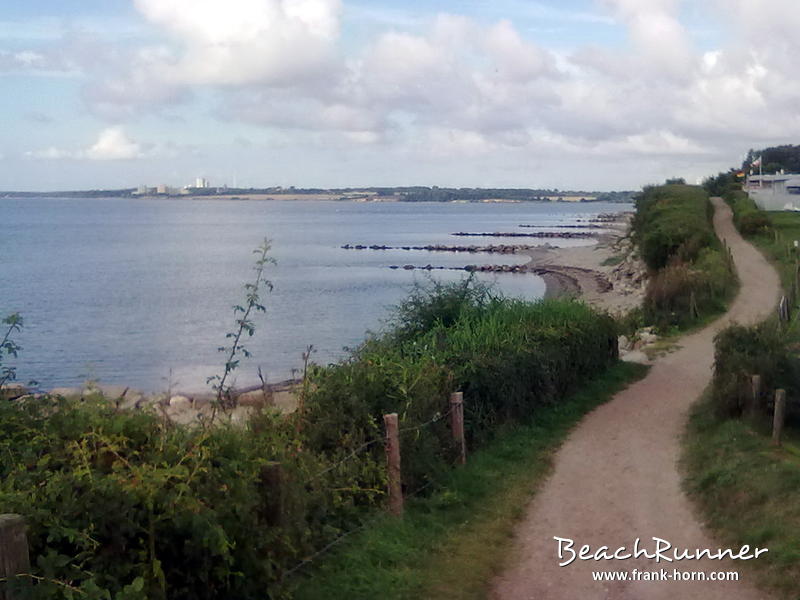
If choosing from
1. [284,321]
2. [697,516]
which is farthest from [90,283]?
[697,516]

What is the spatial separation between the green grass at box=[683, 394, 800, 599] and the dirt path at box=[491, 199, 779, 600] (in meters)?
0.22

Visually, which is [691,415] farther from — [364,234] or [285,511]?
[364,234]

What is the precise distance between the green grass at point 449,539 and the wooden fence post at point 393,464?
173mm

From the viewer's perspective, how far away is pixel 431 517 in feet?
32.9

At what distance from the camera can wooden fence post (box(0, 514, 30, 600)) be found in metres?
4.77

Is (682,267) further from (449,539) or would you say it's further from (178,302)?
(178,302)

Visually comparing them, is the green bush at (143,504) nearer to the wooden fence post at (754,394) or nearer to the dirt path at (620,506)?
the dirt path at (620,506)

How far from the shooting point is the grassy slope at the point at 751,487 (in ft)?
27.9

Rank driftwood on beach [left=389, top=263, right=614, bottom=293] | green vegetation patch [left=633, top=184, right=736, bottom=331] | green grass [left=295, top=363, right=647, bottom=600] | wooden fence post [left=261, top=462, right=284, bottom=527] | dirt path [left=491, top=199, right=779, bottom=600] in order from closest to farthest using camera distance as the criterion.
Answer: wooden fence post [left=261, top=462, right=284, bottom=527]
green grass [left=295, top=363, right=647, bottom=600]
dirt path [left=491, top=199, right=779, bottom=600]
green vegetation patch [left=633, top=184, right=736, bottom=331]
driftwood on beach [left=389, top=263, right=614, bottom=293]

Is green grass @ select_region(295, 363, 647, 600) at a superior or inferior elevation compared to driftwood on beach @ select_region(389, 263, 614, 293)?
superior

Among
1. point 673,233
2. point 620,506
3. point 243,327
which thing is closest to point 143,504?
point 243,327

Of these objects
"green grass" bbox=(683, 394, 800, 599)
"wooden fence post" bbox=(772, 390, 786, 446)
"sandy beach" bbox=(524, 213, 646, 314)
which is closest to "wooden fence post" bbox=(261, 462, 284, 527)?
"green grass" bbox=(683, 394, 800, 599)

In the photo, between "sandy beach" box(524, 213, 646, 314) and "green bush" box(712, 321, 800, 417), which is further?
"sandy beach" box(524, 213, 646, 314)

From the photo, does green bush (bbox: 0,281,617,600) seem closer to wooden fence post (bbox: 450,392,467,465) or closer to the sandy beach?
wooden fence post (bbox: 450,392,467,465)
